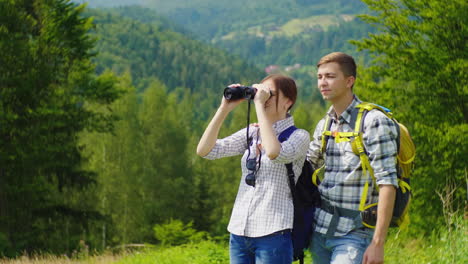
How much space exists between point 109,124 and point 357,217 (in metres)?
16.6

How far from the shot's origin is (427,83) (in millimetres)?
15391

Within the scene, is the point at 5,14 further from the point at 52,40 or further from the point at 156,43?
the point at 156,43

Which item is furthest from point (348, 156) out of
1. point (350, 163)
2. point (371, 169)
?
point (371, 169)

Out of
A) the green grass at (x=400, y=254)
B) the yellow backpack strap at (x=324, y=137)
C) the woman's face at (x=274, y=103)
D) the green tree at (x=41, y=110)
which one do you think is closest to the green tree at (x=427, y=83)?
the green grass at (x=400, y=254)

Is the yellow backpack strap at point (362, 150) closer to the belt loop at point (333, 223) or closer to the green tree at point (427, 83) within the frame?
the belt loop at point (333, 223)

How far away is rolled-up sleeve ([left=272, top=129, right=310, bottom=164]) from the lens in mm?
2916

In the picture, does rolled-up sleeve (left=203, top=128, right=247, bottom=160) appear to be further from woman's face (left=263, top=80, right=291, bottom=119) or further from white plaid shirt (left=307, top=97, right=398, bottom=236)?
white plaid shirt (left=307, top=97, right=398, bottom=236)

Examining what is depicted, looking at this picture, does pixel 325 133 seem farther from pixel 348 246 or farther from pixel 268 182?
pixel 348 246

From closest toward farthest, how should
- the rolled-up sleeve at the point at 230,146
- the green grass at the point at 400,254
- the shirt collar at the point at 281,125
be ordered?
the shirt collar at the point at 281,125 < the rolled-up sleeve at the point at 230,146 < the green grass at the point at 400,254

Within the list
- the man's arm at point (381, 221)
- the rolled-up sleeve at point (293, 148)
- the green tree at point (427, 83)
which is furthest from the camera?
the green tree at point (427, 83)

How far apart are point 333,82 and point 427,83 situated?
13.4 meters

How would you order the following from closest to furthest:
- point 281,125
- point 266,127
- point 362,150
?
point 362,150 < point 266,127 < point 281,125

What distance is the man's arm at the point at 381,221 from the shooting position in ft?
8.77

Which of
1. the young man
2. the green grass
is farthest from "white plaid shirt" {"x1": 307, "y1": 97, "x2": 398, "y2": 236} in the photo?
the green grass
